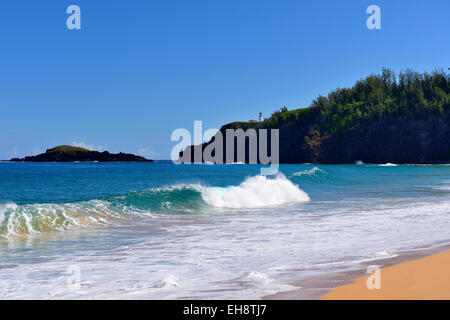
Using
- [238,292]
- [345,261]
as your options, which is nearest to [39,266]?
[238,292]

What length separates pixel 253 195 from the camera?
733 inches

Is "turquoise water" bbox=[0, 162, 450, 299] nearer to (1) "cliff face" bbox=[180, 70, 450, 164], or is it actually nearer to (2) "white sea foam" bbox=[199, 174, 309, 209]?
(2) "white sea foam" bbox=[199, 174, 309, 209]

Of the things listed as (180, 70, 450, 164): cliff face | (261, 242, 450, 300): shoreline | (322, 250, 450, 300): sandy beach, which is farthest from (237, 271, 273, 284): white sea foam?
(180, 70, 450, 164): cliff face

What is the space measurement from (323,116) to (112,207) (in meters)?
112

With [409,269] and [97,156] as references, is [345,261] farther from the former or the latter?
[97,156]

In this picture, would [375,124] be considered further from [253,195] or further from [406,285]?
[406,285]

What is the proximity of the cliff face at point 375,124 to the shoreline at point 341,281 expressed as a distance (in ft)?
331

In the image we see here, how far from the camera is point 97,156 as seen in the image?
6422 inches

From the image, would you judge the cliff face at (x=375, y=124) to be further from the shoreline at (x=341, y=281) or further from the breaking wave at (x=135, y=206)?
the shoreline at (x=341, y=281)

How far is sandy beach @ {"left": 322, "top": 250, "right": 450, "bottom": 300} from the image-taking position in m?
4.40

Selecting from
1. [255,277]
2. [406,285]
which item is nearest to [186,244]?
[255,277]

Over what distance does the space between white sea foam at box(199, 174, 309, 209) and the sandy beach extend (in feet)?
38.1

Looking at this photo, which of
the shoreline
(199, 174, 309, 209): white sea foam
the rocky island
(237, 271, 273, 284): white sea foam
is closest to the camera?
the shoreline

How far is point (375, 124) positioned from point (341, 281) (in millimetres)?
110349
